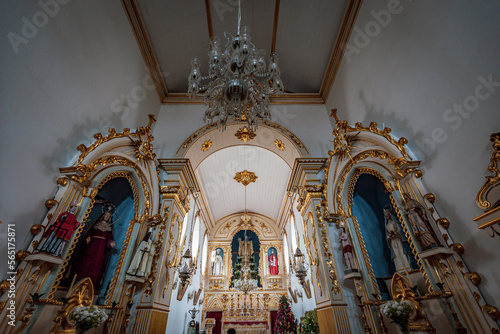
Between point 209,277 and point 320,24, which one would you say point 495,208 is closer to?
point 320,24

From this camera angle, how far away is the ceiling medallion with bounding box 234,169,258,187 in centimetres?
977

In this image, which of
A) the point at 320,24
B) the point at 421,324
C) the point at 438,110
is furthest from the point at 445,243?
the point at 320,24

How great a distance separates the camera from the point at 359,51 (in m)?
5.11

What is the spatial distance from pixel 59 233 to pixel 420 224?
505 centimetres

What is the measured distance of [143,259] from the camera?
4.25 meters

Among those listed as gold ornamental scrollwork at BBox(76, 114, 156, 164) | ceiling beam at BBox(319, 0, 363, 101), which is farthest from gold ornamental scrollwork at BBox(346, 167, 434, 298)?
gold ornamental scrollwork at BBox(76, 114, 156, 164)

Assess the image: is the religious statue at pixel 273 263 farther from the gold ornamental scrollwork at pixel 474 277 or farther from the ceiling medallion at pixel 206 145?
the gold ornamental scrollwork at pixel 474 277

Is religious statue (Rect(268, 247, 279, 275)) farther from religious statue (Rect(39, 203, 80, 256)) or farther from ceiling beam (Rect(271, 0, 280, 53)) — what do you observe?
religious statue (Rect(39, 203, 80, 256))

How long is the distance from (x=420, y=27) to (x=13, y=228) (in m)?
6.26

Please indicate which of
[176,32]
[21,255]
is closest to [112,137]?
[21,255]

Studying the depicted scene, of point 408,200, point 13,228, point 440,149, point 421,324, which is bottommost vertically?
point 421,324

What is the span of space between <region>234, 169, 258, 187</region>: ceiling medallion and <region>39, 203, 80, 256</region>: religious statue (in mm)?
6749

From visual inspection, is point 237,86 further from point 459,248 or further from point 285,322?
point 285,322

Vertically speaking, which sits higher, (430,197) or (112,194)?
(112,194)
